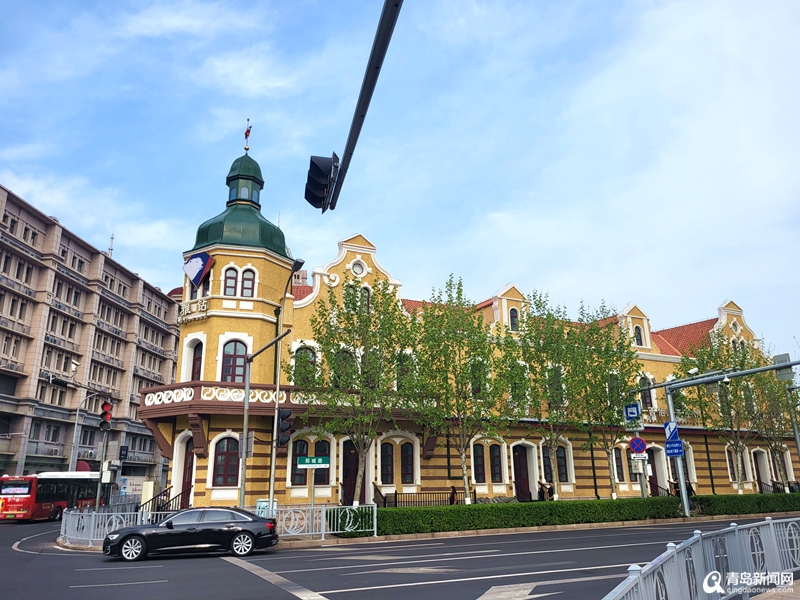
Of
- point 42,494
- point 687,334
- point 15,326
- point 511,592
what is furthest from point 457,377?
point 15,326

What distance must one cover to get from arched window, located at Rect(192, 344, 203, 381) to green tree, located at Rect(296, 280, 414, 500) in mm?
4543

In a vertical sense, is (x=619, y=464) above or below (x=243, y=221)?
below

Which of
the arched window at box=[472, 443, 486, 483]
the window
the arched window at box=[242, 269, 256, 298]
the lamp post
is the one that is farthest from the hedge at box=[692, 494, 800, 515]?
the arched window at box=[242, 269, 256, 298]

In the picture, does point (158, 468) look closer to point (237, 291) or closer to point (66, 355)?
point (66, 355)

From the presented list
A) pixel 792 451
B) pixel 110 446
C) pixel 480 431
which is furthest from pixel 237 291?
pixel 110 446

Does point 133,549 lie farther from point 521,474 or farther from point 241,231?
point 521,474

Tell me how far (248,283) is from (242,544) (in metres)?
13.4

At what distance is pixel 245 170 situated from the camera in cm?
3031

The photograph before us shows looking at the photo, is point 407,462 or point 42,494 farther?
point 42,494

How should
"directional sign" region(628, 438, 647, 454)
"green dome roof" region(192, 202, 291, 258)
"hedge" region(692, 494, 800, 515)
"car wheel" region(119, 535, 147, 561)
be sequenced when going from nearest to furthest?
"car wheel" region(119, 535, 147, 561), "directional sign" region(628, 438, 647, 454), "green dome roof" region(192, 202, 291, 258), "hedge" region(692, 494, 800, 515)

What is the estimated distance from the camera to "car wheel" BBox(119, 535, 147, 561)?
1595cm

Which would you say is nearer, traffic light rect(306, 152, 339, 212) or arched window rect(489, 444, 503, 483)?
traffic light rect(306, 152, 339, 212)

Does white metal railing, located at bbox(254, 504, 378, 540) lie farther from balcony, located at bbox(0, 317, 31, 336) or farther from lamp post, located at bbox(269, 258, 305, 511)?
balcony, located at bbox(0, 317, 31, 336)

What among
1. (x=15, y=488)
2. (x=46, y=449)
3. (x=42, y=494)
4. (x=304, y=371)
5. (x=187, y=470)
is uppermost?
(x=304, y=371)
